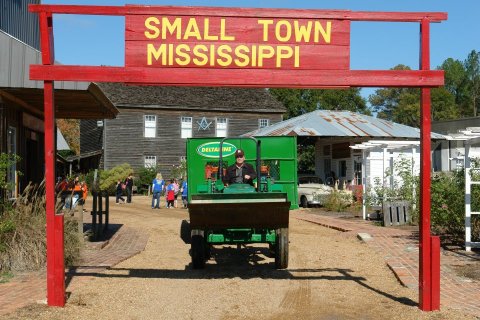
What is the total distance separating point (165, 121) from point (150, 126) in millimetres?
1197

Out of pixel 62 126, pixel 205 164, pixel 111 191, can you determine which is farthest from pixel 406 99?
pixel 205 164

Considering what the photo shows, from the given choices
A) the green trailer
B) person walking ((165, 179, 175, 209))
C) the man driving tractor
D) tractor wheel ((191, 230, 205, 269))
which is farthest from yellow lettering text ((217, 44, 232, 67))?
person walking ((165, 179, 175, 209))

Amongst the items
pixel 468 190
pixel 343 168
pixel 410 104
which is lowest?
pixel 468 190

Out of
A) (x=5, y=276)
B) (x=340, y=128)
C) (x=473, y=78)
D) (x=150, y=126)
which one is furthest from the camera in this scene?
(x=473, y=78)

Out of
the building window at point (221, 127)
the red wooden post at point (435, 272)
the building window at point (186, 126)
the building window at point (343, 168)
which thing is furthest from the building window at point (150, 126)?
the red wooden post at point (435, 272)

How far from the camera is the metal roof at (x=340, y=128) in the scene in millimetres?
31955

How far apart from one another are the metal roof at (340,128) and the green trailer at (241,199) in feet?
55.0

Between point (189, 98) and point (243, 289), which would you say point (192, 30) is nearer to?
point (243, 289)

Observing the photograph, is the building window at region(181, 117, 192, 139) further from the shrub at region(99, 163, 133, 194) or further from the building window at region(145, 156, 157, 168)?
the shrub at region(99, 163, 133, 194)

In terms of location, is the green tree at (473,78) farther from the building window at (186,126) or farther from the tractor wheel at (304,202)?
the tractor wheel at (304,202)

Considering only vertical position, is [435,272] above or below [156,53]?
below

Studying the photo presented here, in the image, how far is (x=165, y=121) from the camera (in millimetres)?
46594

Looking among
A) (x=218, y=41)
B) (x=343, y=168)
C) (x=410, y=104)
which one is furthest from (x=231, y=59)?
(x=410, y=104)

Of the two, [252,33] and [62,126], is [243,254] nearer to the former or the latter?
[252,33]
